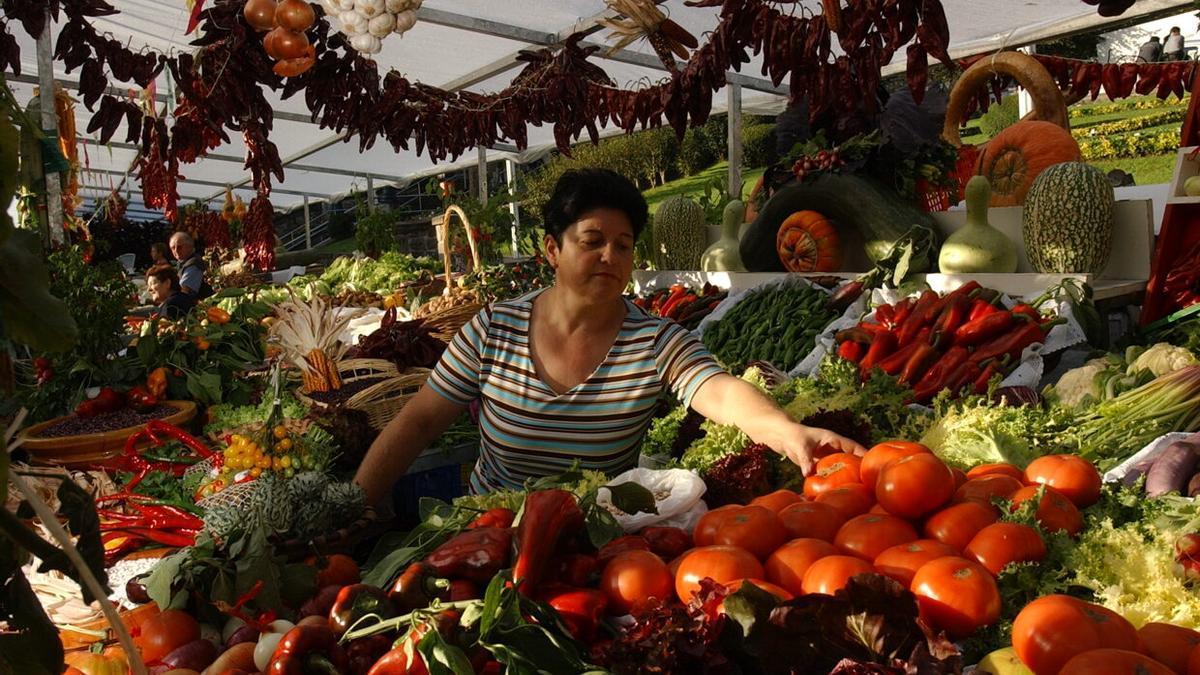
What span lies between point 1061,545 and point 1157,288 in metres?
3.39

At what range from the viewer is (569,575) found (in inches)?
61.1

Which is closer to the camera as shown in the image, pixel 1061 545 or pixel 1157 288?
pixel 1061 545

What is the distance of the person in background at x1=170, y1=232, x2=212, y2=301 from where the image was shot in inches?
302

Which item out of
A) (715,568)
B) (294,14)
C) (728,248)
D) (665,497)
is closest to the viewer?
(715,568)

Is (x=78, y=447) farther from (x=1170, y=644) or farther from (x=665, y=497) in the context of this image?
(x=1170, y=644)

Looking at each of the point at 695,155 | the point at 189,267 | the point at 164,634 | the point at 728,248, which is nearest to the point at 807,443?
the point at 164,634

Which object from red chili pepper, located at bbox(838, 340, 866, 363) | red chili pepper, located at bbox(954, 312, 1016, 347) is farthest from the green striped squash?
red chili pepper, located at bbox(838, 340, 866, 363)

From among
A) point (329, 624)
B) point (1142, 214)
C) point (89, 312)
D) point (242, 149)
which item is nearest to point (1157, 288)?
point (1142, 214)

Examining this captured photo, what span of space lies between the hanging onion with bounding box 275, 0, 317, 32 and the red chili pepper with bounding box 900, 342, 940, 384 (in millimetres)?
3624

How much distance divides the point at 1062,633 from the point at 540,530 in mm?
825

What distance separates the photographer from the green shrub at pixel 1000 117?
49.2 feet

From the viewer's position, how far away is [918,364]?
3922 mm

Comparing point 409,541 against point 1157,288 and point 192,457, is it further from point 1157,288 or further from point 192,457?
point 1157,288

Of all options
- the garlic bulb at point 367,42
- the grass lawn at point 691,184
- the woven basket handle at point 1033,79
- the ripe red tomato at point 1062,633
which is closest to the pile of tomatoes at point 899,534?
the ripe red tomato at point 1062,633
